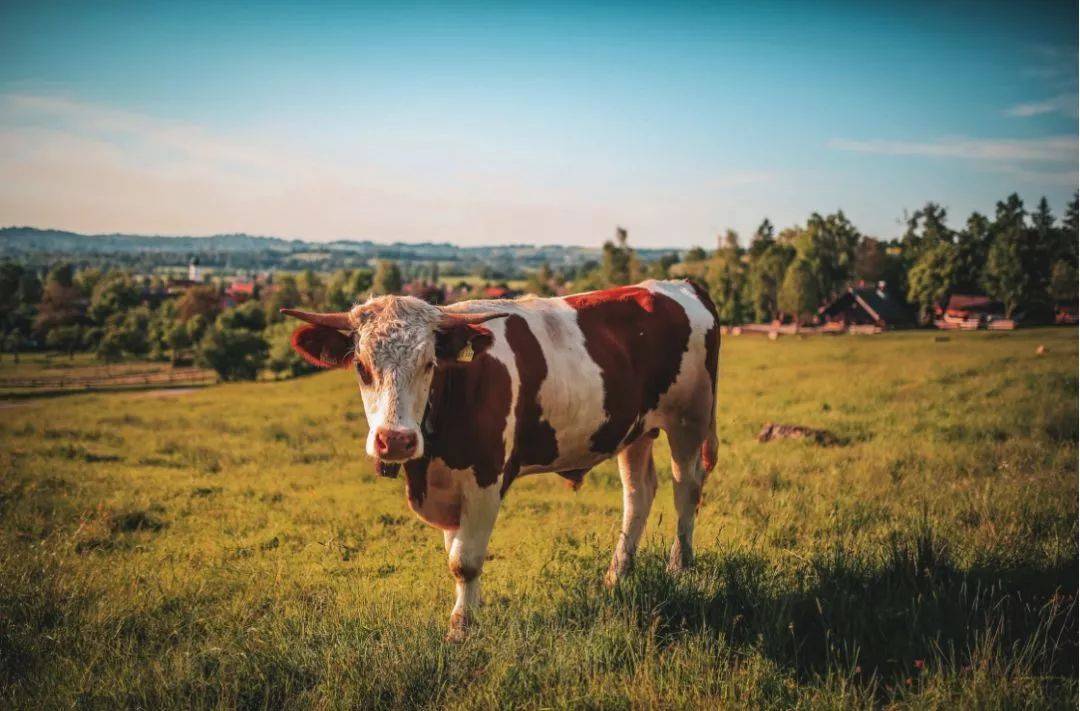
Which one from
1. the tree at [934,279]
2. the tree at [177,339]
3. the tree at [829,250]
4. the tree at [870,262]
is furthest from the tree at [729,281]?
the tree at [177,339]

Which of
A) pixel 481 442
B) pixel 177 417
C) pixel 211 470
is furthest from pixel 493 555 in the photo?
Result: pixel 177 417

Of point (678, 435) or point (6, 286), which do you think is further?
point (6, 286)

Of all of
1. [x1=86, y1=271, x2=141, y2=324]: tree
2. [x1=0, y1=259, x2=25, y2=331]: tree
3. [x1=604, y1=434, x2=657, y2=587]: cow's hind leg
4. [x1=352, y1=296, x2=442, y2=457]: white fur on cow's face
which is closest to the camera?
[x1=352, y1=296, x2=442, y2=457]: white fur on cow's face

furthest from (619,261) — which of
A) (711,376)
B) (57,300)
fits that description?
(711,376)

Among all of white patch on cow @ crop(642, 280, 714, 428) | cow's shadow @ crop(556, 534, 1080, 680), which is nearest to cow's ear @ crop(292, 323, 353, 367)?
cow's shadow @ crop(556, 534, 1080, 680)

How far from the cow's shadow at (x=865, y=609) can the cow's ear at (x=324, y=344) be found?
2.27m

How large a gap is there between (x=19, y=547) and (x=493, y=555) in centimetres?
470

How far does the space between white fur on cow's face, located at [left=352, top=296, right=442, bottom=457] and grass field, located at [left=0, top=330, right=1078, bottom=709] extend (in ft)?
4.30

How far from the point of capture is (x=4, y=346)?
15.8 meters

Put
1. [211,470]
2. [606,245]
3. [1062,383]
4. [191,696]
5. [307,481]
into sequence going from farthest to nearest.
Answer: [606,245]
[1062,383]
[211,470]
[307,481]
[191,696]

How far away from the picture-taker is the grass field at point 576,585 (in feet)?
Answer: 11.6

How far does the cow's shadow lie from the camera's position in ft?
12.7

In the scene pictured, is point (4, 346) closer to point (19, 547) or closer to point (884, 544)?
point (19, 547)

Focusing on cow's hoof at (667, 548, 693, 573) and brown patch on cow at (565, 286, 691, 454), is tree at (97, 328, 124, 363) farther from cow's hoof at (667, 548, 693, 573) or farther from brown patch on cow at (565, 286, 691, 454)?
cow's hoof at (667, 548, 693, 573)
